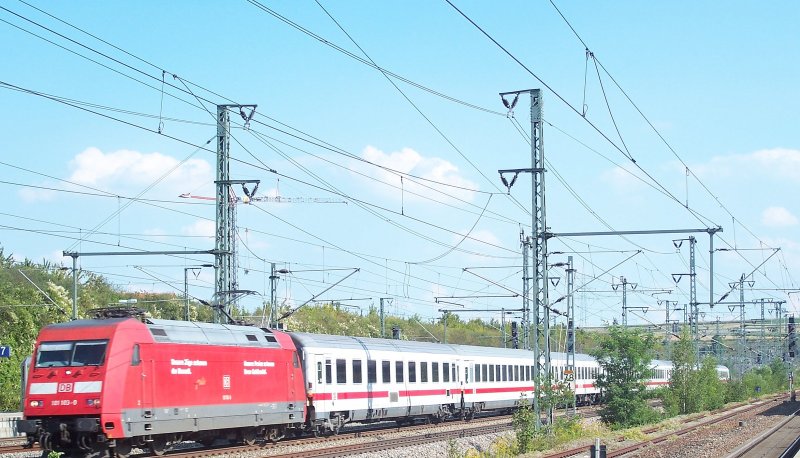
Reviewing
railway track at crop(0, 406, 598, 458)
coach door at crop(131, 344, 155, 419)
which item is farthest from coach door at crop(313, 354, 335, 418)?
coach door at crop(131, 344, 155, 419)

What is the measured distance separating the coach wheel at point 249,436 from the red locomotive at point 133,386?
0.71 meters

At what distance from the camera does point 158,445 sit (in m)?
25.4

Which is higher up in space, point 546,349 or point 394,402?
point 546,349

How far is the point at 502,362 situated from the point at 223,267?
2052cm

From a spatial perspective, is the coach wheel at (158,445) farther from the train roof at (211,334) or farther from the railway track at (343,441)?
the train roof at (211,334)

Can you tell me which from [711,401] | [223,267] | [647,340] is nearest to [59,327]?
[223,267]

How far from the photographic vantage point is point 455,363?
1735 inches

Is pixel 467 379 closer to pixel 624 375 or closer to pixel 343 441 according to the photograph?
pixel 624 375

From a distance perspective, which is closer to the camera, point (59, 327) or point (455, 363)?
point (59, 327)

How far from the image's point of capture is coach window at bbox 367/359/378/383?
36.6m

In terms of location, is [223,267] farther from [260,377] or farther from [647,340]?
[647,340]

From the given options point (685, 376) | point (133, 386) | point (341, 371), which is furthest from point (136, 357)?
point (685, 376)

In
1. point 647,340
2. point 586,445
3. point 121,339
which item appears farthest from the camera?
point 647,340

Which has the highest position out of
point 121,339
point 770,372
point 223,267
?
point 223,267
